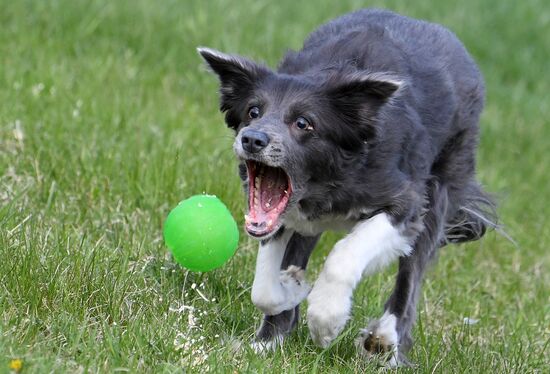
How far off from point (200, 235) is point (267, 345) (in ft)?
1.91

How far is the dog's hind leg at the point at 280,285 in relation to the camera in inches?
187

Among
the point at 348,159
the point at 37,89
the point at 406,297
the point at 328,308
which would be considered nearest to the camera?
the point at 328,308

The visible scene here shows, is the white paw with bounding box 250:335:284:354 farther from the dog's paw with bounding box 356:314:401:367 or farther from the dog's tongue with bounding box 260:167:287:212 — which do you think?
the dog's tongue with bounding box 260:167:287:212

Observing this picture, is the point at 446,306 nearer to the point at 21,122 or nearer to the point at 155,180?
the point at 155,180

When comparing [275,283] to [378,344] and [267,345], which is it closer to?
[267,345]

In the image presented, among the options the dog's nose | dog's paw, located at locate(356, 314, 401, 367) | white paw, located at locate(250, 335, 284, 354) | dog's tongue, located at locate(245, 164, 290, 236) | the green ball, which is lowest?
dog's paw, located at locate(356, 314, 401, 367)

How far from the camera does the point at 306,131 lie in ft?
14.8

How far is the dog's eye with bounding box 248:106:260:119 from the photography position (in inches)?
182

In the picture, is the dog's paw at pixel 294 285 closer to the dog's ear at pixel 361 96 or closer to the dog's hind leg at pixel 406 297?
the dog's hind leg at pixel 406 297

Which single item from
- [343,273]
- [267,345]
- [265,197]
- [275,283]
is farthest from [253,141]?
[267,345]

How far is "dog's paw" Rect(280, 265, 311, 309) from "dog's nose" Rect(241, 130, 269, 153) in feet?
3.08

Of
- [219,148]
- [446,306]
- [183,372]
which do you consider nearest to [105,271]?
[183,372]

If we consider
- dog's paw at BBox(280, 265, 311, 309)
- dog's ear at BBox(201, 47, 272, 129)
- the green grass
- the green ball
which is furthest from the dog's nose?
dog's paw at BBox(280, 265, 311, 309)

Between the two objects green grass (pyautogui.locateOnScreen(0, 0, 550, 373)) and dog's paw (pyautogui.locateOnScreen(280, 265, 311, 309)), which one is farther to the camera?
dog's paw (pyautogui.locateOnScreen(280, 265, 311, 309))
